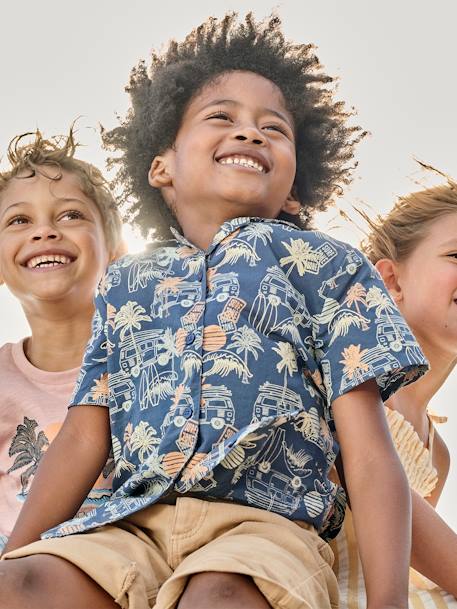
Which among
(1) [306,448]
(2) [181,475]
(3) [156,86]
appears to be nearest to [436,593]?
(1) [306,448]

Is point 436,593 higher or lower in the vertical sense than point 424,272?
lower

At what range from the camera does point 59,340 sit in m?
2.87

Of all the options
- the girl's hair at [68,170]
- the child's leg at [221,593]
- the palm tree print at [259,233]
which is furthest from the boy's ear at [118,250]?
the child's leg at [221,593]

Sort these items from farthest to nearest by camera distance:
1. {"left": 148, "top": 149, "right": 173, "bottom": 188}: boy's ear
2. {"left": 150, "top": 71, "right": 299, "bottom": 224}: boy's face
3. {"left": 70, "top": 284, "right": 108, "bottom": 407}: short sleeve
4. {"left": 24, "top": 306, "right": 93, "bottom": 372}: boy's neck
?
{"left": 24, "top": 306, "right": 93, "bottom": 372}: boy's neck, {"left": 148, "top": 149, "right": 173, "bottom": 188}: boy's ear, {"left": 150, "top": 71, "right": 299, "bottom": 224}: boy's face, {"left": 70, "top": 284, "right": 108, "bottom": 407}: short sleeve

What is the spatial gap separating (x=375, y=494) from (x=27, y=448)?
1.17 metres

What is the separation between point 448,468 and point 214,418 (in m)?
1.68

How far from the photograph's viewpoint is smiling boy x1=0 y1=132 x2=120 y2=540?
2.73 m

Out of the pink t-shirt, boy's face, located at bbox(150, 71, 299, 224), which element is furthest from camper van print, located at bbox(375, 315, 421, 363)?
the pink t-shirt

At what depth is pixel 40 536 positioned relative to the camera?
1958 mm

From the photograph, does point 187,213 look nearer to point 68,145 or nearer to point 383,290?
point 383,290

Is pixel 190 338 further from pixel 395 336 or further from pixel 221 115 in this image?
pixel 221 115

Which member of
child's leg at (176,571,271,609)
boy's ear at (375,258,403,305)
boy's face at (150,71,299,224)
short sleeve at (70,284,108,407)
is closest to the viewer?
child's leg at (176,571,271,609)

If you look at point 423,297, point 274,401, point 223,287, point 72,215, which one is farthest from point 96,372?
point 423,297

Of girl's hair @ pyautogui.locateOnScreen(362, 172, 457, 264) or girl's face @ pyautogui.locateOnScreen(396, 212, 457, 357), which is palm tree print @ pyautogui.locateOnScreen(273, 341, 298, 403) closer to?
girl's face @ pyautogui.locateOnScreen(396, 212, 457, 357)
